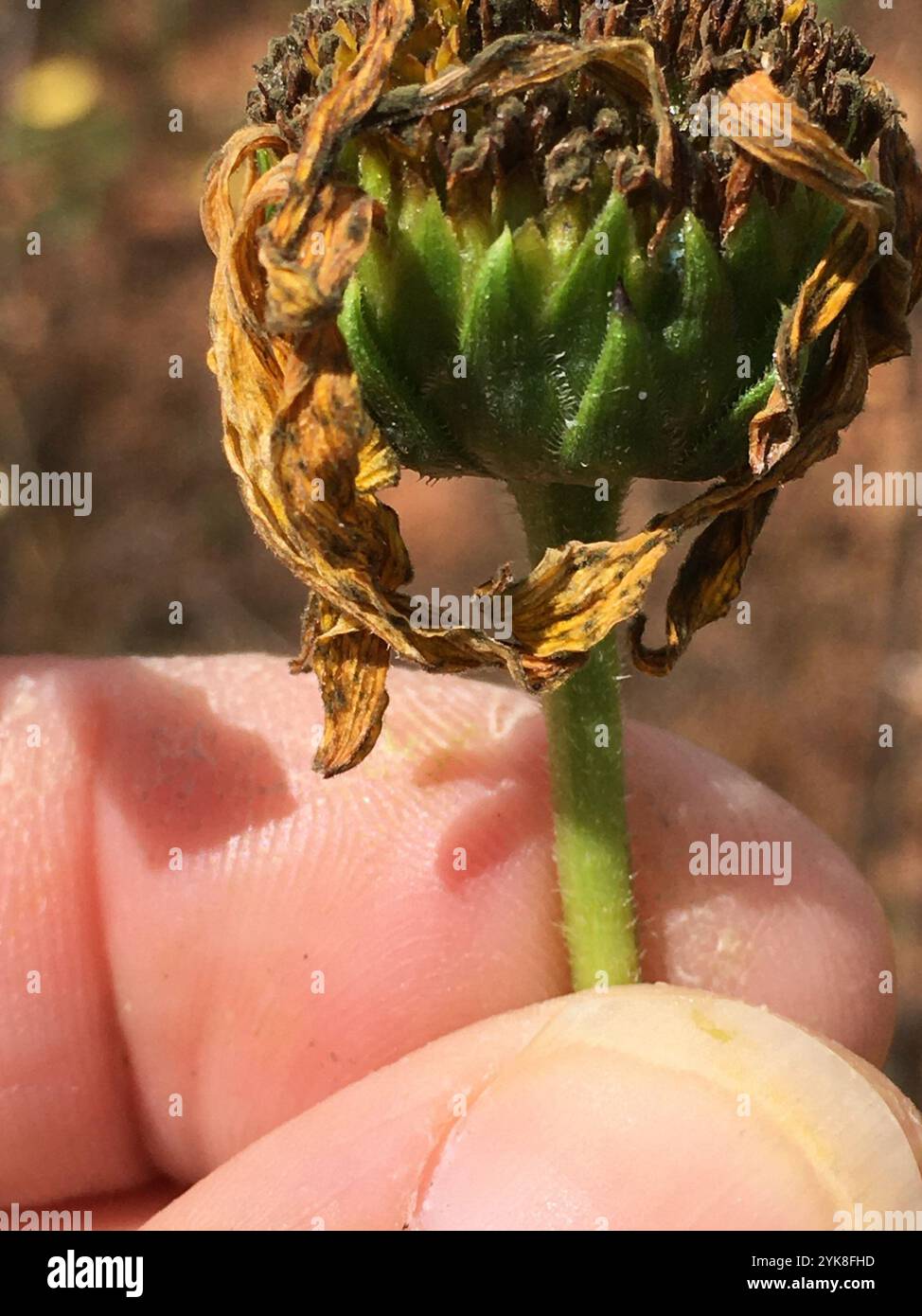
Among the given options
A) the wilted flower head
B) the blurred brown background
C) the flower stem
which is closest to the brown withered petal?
the wilted flower head

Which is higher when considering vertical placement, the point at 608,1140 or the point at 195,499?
the point at 195,499

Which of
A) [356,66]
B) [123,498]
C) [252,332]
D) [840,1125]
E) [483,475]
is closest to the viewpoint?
[356,66]

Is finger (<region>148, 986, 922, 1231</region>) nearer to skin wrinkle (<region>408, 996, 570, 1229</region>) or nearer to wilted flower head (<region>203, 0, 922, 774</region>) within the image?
skin wrinkle (<region>408, 996, 570, 1229</region>)

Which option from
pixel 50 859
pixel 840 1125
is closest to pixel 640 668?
pixel 840 1125

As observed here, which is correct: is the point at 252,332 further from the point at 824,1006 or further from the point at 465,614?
the point at 824,1006

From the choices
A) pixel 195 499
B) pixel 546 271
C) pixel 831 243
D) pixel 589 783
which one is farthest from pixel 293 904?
pixel 195 499

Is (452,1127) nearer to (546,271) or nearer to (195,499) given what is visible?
(546,271)
